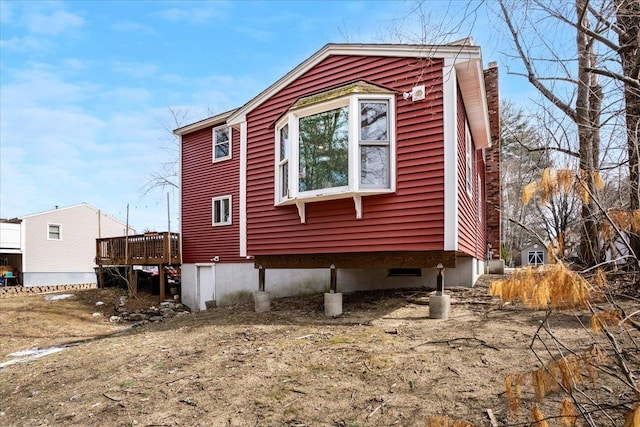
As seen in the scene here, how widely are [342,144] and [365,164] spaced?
51 centimetres

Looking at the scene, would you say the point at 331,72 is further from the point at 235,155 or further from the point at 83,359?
the point at 235,155

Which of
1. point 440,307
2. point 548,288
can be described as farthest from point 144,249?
point 548,288

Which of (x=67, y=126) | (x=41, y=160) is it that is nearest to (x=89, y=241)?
(x=41, y=160)

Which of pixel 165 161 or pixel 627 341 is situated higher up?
pixel 165 161

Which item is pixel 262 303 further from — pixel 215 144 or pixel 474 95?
pixel 215 144

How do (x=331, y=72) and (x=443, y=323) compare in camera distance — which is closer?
(x=443, y=323)

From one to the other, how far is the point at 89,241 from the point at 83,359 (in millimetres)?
24482

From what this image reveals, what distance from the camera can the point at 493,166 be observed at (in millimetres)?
12508

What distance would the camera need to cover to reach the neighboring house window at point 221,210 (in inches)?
551

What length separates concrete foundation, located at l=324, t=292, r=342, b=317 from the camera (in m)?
6.69

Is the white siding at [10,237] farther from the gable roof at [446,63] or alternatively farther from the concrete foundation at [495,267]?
the concrete foundation at [495,267]

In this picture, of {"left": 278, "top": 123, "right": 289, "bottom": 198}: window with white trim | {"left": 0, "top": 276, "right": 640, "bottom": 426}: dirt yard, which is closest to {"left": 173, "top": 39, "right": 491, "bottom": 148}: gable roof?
{"left": 278, "top": 123, "right": 289, "bottom": 198}: window with white trim

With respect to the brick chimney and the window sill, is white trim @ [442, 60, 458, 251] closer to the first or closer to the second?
the window sill

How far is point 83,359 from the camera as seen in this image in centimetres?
611
